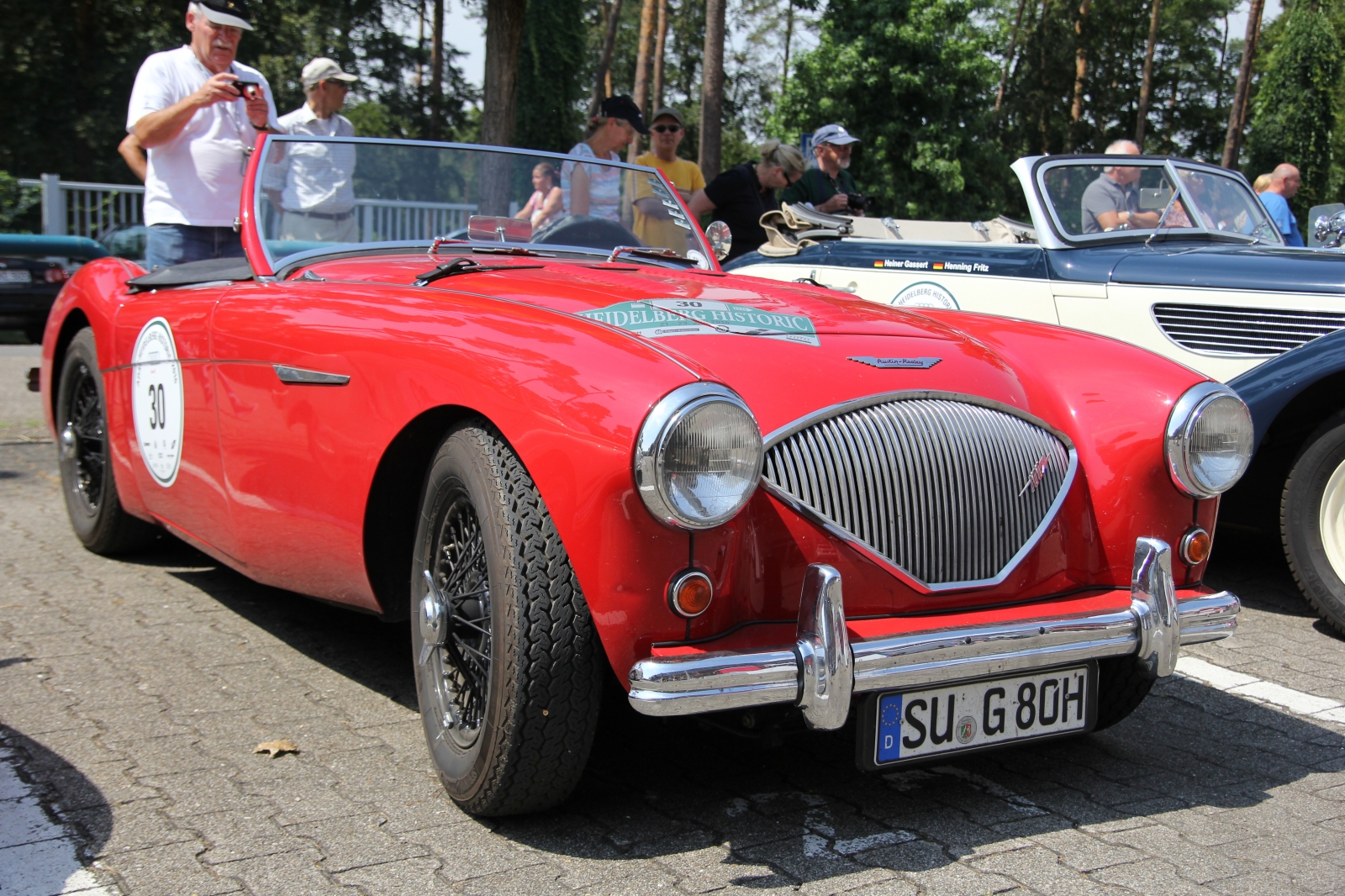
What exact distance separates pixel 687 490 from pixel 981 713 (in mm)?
855

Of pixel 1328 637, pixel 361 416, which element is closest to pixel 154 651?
pixel 361 416

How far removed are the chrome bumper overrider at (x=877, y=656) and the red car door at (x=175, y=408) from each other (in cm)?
190

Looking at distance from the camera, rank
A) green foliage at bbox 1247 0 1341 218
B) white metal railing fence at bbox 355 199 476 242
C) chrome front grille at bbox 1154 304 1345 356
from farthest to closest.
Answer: green foliage at bbox 1247 0 1341 218
chrome front grille at bbox 1154 304 1345 356
white metal railing fence at bbox 355 199 476 242

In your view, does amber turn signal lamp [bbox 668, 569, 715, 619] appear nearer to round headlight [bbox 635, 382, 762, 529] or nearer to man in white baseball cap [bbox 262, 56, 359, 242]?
round headlight [bbox 635, 382, 762, 529]

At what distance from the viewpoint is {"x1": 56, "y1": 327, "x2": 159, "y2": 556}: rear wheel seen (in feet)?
14.9

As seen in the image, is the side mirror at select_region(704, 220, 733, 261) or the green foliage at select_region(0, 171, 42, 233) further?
the green foliage at select_region(0, 171, 42, 233)

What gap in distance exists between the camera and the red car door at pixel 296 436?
2934 mm

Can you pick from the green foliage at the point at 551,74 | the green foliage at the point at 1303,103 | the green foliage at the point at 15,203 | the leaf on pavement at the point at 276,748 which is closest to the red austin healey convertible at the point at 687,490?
the leaf on pavement at the point at 276,748

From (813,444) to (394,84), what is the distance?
134 ft

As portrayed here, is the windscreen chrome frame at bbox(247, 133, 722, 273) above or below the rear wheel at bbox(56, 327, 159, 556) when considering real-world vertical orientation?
above

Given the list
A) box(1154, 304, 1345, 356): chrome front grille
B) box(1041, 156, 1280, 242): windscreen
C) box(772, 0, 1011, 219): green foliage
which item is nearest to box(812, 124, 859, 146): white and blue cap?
box(1041, 156, 1280, 242): windscreen

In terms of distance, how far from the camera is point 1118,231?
5.72 meters

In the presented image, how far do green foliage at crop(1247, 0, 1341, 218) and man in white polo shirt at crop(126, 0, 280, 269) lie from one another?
3518 cm

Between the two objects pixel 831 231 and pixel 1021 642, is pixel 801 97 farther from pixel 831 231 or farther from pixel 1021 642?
pixel 1021 642
